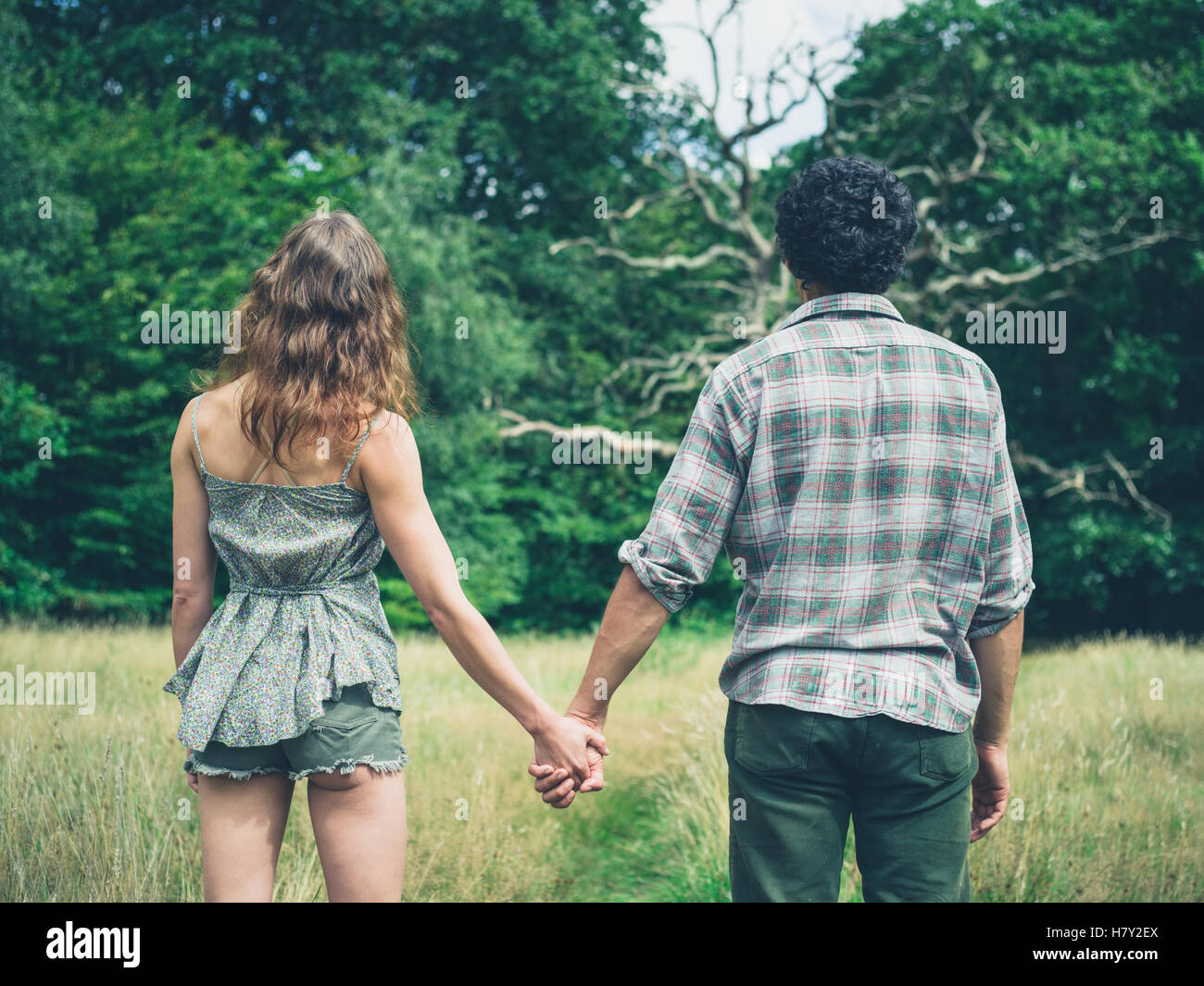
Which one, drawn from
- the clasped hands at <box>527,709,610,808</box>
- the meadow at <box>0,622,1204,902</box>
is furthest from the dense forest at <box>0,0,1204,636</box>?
the clasped hands at <box>527,709,610,808</box>

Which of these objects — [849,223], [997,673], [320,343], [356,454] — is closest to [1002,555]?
[997,673]

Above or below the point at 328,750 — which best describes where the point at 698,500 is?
above

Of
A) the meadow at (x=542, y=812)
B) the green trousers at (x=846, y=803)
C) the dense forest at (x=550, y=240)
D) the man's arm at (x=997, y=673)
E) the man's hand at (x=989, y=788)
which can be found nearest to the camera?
the green trousers at (x=846, y=803)

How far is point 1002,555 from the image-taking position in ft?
7.43

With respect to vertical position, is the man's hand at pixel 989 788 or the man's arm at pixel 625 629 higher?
the man's arm at pixel 625 629

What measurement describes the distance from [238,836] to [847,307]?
163 cm

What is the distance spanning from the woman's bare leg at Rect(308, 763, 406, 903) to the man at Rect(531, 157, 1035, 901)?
0.56 metres

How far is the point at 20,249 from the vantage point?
13.9 m

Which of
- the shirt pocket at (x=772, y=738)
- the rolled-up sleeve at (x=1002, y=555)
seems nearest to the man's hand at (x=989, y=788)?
the rolled-up sleeve at (x=1002, y=555)

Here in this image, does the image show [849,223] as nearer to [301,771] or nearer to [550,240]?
[301,771]

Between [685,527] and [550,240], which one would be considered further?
[550,240]

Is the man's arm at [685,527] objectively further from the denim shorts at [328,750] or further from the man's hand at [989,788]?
the man's hand at [989,788]

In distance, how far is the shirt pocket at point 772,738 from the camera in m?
2.05

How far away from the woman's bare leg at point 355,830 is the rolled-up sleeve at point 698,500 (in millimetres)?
683
